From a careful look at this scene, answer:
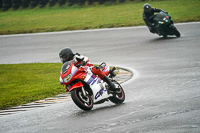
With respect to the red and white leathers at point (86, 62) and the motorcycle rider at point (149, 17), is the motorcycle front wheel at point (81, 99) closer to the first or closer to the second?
the red and white leathers at point (86, 62)

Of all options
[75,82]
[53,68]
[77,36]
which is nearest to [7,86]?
[53,68]

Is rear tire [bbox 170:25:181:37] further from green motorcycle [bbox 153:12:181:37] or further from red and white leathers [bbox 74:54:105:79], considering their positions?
red and white leathers [bbox 74:54:105:79]

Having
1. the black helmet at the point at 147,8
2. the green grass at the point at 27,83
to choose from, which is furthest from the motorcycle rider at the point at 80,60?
the black helmet at the point at 147,8

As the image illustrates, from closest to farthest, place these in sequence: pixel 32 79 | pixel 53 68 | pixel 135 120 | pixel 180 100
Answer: pixel 135 120
pixel 180 100
pixel 32 79
pixel 53 68

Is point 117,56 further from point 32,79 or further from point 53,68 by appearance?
point 32,79

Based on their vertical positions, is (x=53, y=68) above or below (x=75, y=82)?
below

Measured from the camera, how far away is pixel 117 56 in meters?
17.2

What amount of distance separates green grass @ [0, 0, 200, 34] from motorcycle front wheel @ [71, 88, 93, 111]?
1659cm

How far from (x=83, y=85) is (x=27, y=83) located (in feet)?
17.5

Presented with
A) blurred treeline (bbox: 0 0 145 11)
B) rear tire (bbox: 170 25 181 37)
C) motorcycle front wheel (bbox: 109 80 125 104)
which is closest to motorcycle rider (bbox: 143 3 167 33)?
rear tire (bbox: 170 25 181 37)

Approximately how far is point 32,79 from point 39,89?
7.30ft

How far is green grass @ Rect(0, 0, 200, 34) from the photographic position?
2626 cm

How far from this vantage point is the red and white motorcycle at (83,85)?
8.09m

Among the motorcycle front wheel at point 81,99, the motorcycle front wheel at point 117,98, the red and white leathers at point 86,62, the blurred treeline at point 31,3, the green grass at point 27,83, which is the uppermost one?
the blurred treeline at point 31,3
